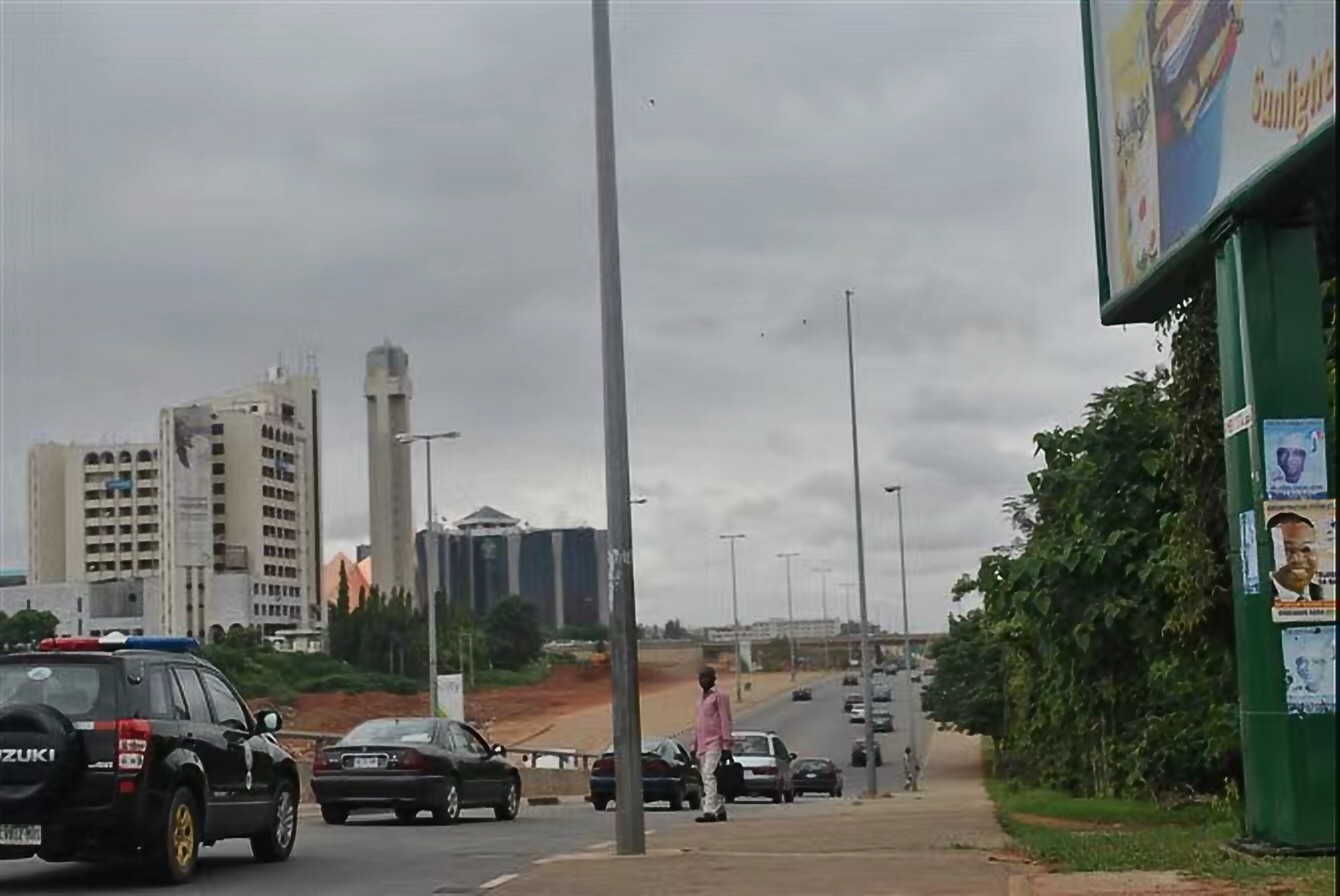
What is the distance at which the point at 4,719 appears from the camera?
11.6 m

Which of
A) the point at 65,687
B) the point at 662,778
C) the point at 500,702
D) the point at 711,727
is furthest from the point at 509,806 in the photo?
the point at 500,702

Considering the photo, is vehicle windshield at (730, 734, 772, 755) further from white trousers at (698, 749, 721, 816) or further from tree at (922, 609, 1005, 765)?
white trousers at (698, 749, 721, 816)

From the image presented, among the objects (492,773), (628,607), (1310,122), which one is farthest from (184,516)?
(1310,122)

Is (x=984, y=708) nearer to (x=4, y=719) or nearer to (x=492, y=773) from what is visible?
(x=492, y=773)

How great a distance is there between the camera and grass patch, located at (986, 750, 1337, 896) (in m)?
9.58

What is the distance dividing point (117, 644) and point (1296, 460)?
316 inches

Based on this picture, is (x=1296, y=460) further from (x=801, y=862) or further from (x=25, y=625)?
(x=25, y=625)

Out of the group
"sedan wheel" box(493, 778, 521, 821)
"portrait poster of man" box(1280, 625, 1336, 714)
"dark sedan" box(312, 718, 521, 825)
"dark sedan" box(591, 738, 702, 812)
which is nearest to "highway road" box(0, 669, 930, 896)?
"sedan wheel" box(493, 778, 521, 821)

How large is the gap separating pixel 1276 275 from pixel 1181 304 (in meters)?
2.65

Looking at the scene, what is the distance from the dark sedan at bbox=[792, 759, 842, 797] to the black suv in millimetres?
33983

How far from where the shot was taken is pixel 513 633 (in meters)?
82.6

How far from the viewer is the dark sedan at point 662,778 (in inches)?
1068

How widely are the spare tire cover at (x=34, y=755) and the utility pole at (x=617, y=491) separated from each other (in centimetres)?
422

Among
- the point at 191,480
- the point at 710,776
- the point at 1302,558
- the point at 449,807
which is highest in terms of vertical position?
the point at 191,480
